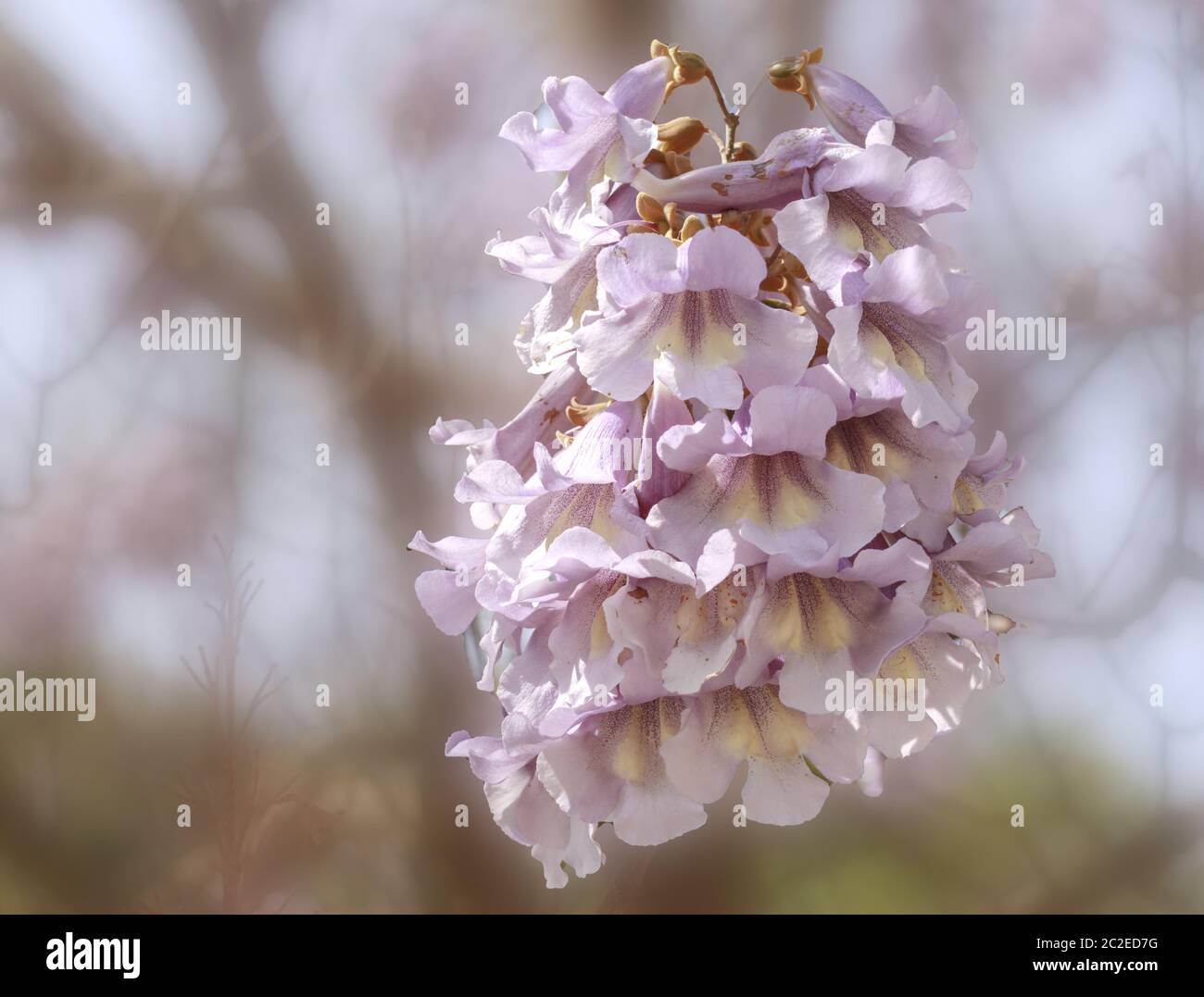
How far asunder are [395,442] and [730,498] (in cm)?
79

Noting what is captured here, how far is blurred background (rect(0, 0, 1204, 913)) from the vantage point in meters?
1.12

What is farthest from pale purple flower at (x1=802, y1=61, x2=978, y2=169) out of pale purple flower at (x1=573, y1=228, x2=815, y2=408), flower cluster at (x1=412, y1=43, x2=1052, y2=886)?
pale purple flower at (x1=573, y1=228, x2=815, y2=408)

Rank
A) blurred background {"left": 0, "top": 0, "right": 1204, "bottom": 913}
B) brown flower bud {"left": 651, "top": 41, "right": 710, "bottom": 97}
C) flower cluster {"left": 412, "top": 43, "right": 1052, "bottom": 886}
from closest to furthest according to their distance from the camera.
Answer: flower cluster {"left": 412, "top": 43, "right": 1052, "bottom": 886}, brown flower bud {"left": 651, "top": 41, "right": 710, "bottom": 97}, blurred background {"left": 0, "top": 0, "right": 1204, "bottom": 913}

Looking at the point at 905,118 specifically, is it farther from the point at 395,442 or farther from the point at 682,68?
the point at 395,442

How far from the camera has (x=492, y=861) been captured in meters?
1.17

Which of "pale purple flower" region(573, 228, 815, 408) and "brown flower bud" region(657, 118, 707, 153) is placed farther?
"brown flower bud" region(657, 118, 707, 153)

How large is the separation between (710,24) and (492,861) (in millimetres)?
928

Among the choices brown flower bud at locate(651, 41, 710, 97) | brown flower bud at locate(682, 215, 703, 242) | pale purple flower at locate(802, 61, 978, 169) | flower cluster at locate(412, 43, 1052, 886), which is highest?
brown flower bud at locate(651, 41, 710, 97)

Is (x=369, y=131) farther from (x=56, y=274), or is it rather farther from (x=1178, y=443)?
(x=1178, y=443)

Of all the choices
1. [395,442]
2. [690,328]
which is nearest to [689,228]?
[690,328]

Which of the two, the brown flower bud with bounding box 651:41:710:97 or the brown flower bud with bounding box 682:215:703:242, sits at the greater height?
the brown flower bud with bounding box 651:41:710:97

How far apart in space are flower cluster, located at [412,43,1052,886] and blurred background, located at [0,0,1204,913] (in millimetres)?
659

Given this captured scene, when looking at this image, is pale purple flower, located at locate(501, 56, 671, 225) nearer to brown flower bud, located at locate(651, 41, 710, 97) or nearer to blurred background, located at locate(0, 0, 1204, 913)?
brown flower bud, located at locate(651, 41, 710, 97)
